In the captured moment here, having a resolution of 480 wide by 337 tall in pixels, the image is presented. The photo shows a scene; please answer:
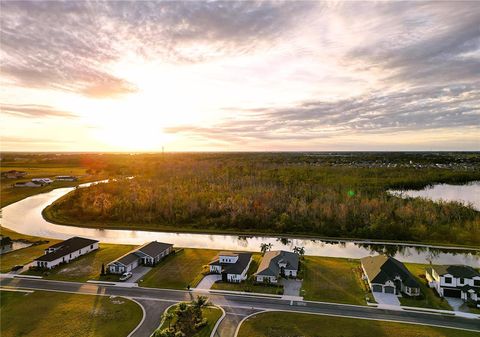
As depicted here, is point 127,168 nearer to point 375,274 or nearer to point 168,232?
point 168,232

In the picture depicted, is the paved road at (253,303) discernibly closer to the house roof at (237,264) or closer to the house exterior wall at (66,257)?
the house exterior wall at (66,257)

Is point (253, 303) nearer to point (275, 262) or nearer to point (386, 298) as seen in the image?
point (275, 262)

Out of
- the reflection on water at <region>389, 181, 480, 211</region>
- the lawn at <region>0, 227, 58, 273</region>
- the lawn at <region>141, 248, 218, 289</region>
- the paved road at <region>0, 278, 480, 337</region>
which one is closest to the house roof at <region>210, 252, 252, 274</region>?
the lawn at <region>141, 248, 218, 289</region>

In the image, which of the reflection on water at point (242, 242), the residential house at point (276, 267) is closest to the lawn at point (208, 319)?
the residential house at point (276, 267)

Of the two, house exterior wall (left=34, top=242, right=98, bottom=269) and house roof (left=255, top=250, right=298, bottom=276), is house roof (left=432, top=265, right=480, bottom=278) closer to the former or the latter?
house roof (left=255, top=250, right=298, bottom=276)

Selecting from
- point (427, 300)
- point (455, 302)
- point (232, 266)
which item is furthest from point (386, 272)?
point (232, 266)

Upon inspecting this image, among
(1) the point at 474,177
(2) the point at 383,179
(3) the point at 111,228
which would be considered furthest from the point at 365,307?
(1) the point at 474,177
